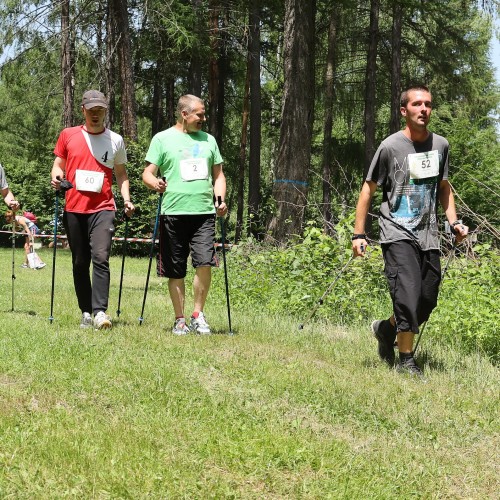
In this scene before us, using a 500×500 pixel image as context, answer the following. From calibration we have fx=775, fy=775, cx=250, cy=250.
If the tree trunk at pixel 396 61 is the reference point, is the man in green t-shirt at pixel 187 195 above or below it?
below

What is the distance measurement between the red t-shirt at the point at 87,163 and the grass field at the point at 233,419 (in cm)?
115

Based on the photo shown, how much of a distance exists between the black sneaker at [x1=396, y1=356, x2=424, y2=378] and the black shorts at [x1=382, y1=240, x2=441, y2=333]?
0.25 m

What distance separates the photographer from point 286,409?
14.4ft

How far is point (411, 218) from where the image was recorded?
5.63 metres

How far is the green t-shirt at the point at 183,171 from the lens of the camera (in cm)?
686

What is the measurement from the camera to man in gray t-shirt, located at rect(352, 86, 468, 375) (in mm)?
5562

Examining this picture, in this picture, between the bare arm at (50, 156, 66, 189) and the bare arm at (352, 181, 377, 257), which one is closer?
the bare arm at (352, 181, 377, 257)

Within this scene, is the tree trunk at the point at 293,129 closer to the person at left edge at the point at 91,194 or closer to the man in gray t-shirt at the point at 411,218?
the person at left edge at the point at 91,194

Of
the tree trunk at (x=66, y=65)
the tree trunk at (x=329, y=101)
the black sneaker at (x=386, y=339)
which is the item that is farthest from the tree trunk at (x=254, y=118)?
the black sneaker at (x=386, y=339)

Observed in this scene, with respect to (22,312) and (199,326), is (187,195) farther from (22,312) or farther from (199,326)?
(22,312)

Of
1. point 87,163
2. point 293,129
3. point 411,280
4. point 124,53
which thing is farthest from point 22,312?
point 124,53

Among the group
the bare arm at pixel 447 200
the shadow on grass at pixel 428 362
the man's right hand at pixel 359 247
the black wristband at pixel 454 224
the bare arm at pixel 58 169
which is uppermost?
the bare arm at pixel 58 169

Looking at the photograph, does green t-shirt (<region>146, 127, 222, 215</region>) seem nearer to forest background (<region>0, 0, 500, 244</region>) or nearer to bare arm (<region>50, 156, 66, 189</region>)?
bare arm (<region>50, 156, 66, 189</region>)

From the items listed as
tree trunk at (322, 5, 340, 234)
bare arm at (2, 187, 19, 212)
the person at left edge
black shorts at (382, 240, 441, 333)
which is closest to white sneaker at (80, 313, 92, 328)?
the person at left edge
